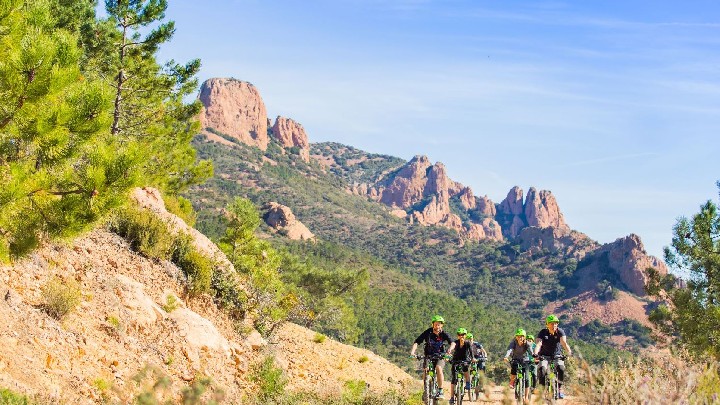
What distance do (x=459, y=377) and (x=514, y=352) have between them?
1.32 meters

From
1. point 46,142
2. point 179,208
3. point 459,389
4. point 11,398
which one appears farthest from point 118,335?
point 179,208

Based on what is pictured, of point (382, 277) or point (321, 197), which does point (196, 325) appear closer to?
point (382, 277)

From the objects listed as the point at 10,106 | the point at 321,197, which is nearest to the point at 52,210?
the point at 10,106

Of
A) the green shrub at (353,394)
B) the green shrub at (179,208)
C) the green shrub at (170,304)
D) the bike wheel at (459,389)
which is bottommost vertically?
the green shrub at (353,394)

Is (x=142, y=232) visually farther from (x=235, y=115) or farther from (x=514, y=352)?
(x=235, y=115)

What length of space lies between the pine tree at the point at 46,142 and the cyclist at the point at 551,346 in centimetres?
789

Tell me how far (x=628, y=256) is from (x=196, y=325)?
12739 centimetres

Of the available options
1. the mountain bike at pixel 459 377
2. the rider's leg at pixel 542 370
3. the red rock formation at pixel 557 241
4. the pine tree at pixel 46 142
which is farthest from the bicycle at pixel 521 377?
the red rock formation at pixel 557 241

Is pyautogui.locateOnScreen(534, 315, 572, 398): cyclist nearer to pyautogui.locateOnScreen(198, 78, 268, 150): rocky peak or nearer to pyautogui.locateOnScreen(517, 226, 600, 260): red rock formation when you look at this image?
pyautogui.locateOnScreen(517, 226, 600, 260): red rock formation

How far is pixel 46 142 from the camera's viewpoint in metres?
7.61

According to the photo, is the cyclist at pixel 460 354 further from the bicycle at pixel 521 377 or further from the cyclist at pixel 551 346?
the cyclist at pixel 551 346

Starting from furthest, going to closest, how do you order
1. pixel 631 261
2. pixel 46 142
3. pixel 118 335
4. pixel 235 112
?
pixel 235 112 → pixel 631 261 → pixel 118 335 → pixel 46 142

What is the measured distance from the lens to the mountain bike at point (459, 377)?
10.4m

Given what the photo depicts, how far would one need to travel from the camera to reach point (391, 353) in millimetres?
61531
